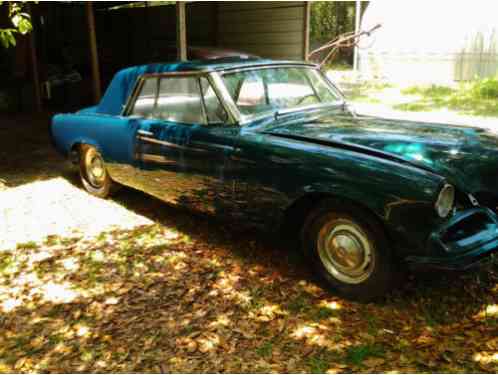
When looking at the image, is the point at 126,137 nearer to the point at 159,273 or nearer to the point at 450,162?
the point at 159,273

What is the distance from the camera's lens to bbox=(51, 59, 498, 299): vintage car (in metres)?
2.94

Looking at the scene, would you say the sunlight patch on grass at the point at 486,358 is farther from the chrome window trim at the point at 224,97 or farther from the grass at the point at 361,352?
the chrome window trim at the point at 224,97

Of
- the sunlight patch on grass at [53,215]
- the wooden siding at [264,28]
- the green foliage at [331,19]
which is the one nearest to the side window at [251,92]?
the sunlight patch on grass at [53,215]

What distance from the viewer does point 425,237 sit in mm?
2863

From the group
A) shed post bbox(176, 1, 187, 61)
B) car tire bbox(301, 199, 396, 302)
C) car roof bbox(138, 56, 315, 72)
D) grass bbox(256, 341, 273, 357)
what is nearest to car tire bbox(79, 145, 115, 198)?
car roof bbox(138, 56, 315, 72)

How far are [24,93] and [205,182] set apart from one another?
10466mm

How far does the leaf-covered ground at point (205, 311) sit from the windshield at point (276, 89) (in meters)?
1.23

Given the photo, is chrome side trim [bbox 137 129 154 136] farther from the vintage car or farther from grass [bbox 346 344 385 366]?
grass [bbox 346 344 385 366]

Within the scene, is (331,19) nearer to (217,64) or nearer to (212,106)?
(217,64)

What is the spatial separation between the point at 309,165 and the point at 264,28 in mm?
9457

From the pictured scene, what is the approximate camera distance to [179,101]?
175 inches

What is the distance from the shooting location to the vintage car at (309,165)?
Answer: 2.94 metres

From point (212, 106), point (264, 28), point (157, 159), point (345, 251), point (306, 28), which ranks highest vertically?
point (264, 28)

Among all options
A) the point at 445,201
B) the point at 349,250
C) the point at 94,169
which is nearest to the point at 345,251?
the point at 349,250
